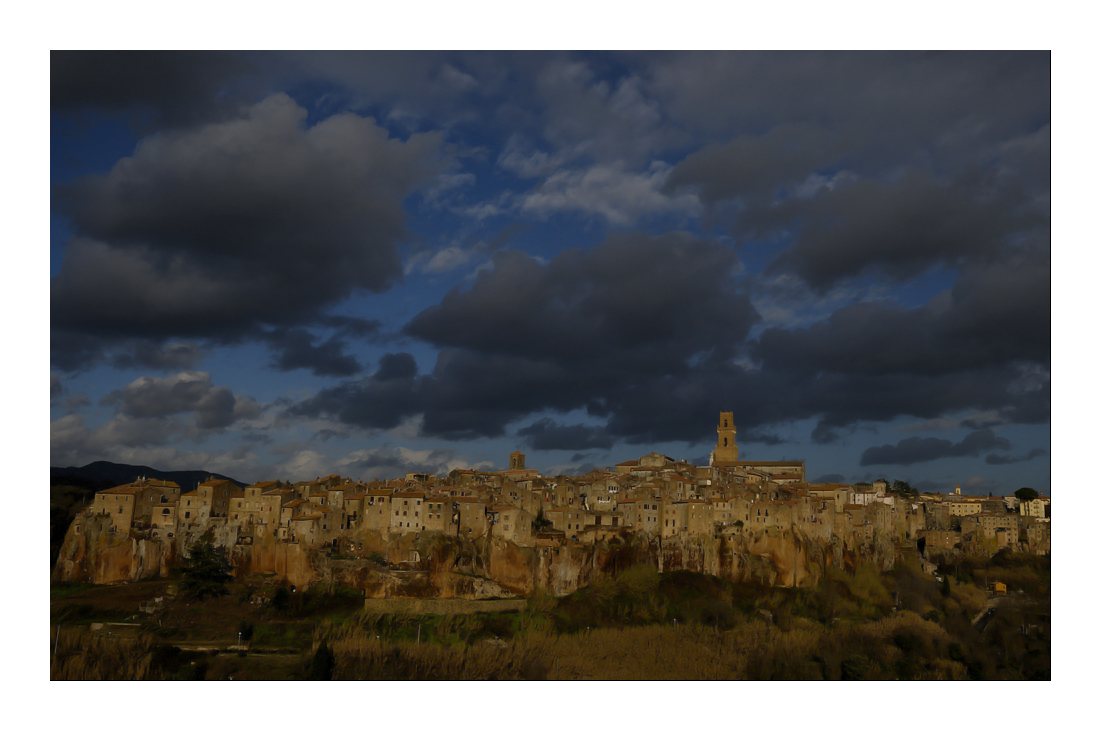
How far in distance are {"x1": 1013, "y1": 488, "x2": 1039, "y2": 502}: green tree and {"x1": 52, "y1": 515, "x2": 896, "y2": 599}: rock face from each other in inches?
763

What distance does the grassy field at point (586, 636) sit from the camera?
25672mm

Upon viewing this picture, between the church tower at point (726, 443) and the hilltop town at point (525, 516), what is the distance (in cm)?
1146

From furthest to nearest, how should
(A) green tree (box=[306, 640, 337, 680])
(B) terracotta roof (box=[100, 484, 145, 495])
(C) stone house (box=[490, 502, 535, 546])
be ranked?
(C) stone house (box=[490, 502, 535, 546]) → (B) terracotta roof (box=[100, 484, 145, 495]) → (A) green tree (box=[306, 640, 337, 680])

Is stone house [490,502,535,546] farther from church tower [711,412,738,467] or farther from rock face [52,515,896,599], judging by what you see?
church tower [711,412,738,467]

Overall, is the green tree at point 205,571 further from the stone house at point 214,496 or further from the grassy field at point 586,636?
the stone house at point 214,496

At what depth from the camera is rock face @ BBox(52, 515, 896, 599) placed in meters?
30.3

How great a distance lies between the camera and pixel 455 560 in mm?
32062

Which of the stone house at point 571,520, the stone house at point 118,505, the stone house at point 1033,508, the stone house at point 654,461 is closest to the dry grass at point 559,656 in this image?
the stone house at point 571,520

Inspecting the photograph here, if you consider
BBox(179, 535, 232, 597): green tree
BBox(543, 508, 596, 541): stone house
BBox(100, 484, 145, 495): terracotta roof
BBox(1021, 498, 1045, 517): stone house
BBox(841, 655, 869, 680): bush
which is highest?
BBox(100, 484, 145, 495): terracotta roof

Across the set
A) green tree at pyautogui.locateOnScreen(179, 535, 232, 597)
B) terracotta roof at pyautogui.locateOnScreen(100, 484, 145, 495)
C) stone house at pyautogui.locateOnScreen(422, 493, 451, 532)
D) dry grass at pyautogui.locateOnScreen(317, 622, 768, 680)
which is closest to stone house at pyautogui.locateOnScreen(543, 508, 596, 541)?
stone house at pyautogui.locateOnScreen(422, 493, 451, 532)

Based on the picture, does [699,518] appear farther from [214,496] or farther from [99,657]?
[99,657]

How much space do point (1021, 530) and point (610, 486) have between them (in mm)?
21679

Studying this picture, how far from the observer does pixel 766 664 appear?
2756 cm

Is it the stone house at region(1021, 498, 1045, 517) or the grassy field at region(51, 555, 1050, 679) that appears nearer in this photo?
the grassy field at region(51, 555, 1050, 679)
